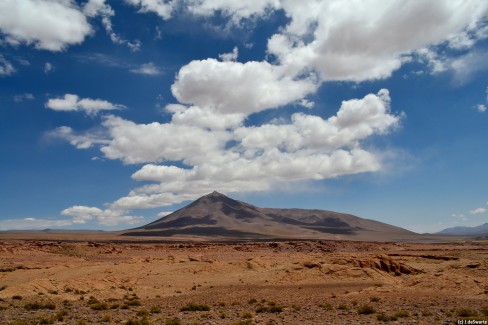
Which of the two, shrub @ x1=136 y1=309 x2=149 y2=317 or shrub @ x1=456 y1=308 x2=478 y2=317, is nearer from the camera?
shrub @ x1=456 y1=308 x2=478 y2=317

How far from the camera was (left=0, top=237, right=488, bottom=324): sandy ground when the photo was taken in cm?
2212

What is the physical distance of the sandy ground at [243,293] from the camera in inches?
871

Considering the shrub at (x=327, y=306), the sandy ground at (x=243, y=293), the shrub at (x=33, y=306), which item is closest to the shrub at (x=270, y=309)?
the sandy ground at (x=243, y=293)

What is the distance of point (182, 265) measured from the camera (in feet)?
173

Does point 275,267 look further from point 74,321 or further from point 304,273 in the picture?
point 74,321

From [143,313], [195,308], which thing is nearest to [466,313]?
[195,308]

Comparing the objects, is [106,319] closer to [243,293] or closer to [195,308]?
[195,308]

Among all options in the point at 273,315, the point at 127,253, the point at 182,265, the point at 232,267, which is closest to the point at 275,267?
the point at 232,267

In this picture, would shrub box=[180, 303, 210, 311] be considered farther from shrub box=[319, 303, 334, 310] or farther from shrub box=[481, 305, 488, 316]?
shrub box=[481, 305, 488, 316]

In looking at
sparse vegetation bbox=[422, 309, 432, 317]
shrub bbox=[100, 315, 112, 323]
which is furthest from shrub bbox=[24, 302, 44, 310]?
sparse vegetation bbox=[422, 309, 432, 317]

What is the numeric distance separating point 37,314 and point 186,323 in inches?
372

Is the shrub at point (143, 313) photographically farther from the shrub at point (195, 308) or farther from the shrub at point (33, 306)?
the shrub at point (33, 306)

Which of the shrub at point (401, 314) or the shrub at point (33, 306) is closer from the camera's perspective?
the shrub at point (401, 314)

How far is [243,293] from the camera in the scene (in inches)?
1336
